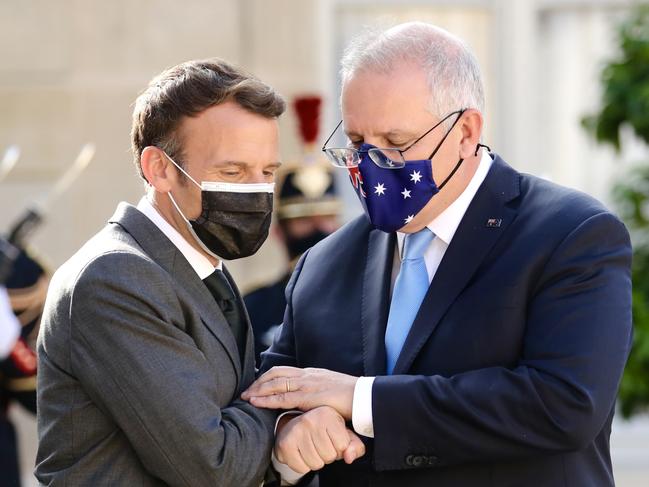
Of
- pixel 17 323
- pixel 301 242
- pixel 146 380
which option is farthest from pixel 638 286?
pixel 146 380

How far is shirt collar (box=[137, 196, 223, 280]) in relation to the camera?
327 centimetres

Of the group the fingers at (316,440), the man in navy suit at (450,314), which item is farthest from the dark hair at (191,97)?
the fingers at (316,440)

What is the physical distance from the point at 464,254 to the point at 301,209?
9.78ft

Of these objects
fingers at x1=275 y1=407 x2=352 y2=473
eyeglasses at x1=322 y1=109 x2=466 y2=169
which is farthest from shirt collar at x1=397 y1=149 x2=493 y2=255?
fingers at x1=275 y1=407 x2=352 y2=473

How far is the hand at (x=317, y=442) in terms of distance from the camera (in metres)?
3.19

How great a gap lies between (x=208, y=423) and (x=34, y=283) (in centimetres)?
300

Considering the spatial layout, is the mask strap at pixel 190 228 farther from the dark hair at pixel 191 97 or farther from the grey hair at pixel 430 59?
the grey hair at pixel 430 59

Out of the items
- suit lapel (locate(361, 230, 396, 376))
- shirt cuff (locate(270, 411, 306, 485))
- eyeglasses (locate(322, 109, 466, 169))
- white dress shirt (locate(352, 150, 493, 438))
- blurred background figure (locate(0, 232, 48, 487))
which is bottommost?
blurred background figure (locate(0, 232, 48, 487))

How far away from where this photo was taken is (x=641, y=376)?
5.77 meters

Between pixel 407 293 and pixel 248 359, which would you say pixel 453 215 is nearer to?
pixel 407 293

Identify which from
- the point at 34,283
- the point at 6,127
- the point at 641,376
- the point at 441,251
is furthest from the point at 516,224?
the point at 6,127

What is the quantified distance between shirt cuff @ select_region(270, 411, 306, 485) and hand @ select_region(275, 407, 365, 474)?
6 centimetres

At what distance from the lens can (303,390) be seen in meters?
3.25

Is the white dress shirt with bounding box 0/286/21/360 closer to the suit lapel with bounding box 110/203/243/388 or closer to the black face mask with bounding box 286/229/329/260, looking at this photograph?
the black face mask with bounding box 286/229/329/260
